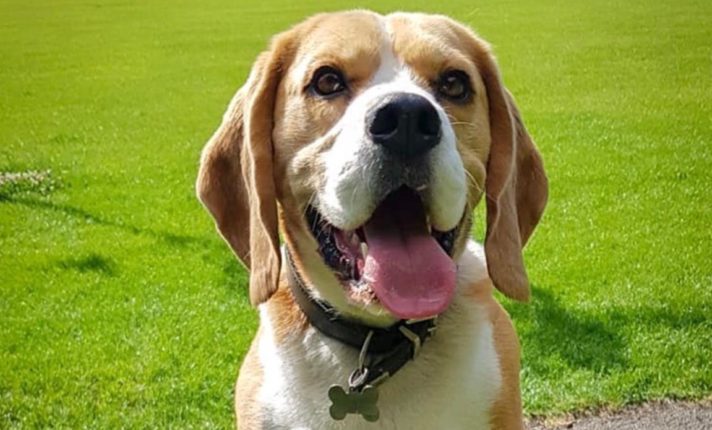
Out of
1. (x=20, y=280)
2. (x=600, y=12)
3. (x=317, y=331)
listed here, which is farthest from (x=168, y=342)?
(x=600, y=12)

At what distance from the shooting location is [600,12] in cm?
1025

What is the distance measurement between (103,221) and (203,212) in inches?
34.4

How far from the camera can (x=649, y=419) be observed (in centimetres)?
446

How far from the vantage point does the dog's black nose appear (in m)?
2.31

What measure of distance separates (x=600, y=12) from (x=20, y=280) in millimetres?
6810

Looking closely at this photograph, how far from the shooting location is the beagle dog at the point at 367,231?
2531mm

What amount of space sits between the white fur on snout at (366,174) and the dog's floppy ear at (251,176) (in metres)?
0.26

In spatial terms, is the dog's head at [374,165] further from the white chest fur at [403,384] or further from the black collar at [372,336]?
the white chest fur at [403,384]

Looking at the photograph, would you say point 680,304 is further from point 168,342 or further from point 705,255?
point 168,342

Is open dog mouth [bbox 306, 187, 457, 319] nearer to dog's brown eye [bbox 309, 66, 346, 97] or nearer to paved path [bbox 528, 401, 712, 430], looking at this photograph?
dog's brown eye [bbox 309, 66, 346, 97]

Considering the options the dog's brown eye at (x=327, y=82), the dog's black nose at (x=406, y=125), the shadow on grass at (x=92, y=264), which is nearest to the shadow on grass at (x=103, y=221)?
the shadow on grass at (x=92, y=264)

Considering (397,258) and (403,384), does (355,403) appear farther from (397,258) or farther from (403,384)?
(397,258)

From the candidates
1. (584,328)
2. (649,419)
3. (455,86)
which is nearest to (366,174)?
(455,86)

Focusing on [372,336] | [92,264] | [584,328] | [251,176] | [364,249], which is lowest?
[92,264]
